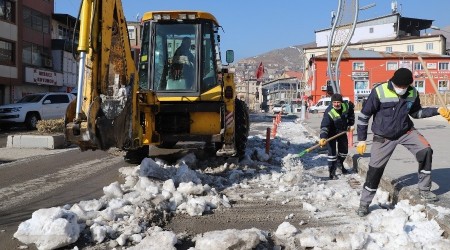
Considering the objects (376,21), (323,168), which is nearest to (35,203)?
(323,168)

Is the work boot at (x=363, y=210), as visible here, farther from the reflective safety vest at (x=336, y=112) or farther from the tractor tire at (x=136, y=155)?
the tractor tire at (x=136, y=155)

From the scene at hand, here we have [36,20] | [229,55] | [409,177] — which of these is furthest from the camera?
[36,20]

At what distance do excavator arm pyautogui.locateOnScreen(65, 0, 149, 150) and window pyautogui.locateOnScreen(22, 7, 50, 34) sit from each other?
27.6 meters

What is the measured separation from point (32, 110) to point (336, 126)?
1662 cm

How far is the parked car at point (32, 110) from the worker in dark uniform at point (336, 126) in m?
14.6

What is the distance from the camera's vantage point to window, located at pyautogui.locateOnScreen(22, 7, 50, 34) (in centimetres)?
3131

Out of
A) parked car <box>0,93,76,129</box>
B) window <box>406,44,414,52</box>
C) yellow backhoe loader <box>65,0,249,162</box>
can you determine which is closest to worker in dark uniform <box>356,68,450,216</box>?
yellow backhoe loader <box>65,0,249,162</box>

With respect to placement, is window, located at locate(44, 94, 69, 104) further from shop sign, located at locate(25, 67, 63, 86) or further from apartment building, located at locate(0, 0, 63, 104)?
shop sign, located at locate(25, 67, 63, 86)

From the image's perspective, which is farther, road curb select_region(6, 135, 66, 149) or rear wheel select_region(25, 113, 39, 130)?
rear wheel select_region(25, 113, 39, 130)

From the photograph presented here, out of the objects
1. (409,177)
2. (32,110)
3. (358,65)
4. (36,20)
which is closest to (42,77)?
Answer: (36,20)

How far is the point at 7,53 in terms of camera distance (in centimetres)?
2850

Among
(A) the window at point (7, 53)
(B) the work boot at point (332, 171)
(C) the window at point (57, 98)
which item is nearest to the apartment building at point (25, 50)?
(A) the window at point (7, 53)

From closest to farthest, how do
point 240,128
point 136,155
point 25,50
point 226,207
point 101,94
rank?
point 226,207
point 101,94
point 240,128
point 136,155
point 25,50

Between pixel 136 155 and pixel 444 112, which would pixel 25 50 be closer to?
pixel 136 155
